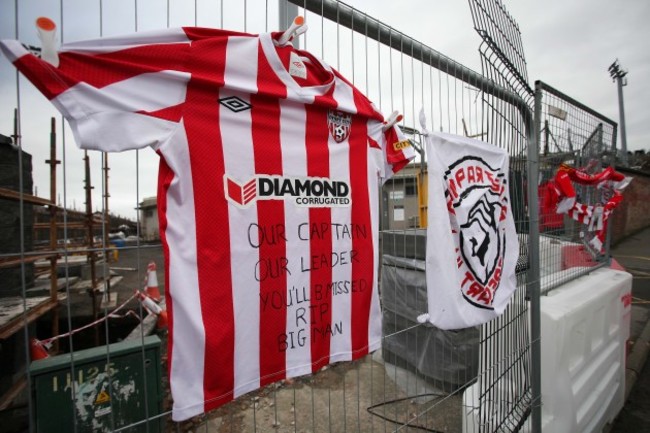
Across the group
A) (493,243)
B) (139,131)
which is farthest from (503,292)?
(139,131)

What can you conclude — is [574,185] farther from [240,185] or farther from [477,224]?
[240,185]

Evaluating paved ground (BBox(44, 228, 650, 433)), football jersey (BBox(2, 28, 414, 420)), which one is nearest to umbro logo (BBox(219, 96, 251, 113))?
football jersey (BBox(2, 28, 414, 420))

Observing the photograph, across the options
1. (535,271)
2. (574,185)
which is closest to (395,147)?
(535,271)

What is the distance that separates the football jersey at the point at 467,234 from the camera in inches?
60.4

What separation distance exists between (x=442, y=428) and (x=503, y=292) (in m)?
1.49

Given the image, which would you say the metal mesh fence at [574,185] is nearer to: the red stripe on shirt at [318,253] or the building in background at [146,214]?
the red stripe on shirt at [318,253]

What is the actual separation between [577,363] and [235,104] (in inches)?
110

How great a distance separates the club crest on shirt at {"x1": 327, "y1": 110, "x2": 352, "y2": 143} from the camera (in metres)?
1.25

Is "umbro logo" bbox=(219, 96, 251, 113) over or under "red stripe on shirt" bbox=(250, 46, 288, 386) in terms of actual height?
over

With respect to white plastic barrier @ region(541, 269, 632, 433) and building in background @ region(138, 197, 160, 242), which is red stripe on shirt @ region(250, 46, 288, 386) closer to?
building in background @ region(138, 197, 160, 242)

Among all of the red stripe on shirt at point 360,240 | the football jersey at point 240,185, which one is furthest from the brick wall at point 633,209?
the football jersey at point 240,185

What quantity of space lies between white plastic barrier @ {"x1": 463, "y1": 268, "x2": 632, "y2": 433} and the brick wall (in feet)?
38.0

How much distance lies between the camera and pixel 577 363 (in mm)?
2305

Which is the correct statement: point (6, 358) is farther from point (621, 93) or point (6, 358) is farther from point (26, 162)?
point (621, 93)
